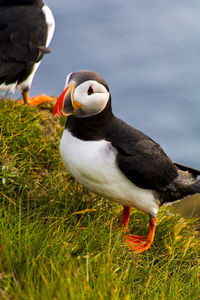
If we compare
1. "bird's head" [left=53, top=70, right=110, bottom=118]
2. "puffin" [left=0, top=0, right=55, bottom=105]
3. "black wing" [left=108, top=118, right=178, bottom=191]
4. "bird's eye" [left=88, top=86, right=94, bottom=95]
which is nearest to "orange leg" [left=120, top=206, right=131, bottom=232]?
"black wing" [left=108, top=118, right=178, bottom=191]

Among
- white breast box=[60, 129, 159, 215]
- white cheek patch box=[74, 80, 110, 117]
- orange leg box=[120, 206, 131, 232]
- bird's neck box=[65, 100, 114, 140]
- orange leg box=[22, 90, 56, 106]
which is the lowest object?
orange leg box=[22, 90, 56, 106]

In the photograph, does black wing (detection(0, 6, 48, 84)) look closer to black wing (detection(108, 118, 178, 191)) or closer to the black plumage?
A: the black plumage

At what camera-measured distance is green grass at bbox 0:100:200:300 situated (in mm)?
2779

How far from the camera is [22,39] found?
6203 millimetres

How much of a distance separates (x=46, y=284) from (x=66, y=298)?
179mm

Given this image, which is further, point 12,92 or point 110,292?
point 12,92

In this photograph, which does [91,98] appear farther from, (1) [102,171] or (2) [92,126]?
(1) [102,171]

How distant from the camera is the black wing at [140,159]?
12.9ft

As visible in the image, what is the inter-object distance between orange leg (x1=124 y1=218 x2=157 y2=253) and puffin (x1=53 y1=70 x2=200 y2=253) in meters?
0.01

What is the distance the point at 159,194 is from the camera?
14.2 feet

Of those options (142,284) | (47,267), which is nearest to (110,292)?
(47,267)

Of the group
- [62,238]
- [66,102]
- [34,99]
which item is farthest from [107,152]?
[34,99]

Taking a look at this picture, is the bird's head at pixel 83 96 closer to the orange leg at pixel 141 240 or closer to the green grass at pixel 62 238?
the green grass at pixel 62 238

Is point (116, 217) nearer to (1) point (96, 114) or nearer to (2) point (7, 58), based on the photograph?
(1) point (96, 114)
